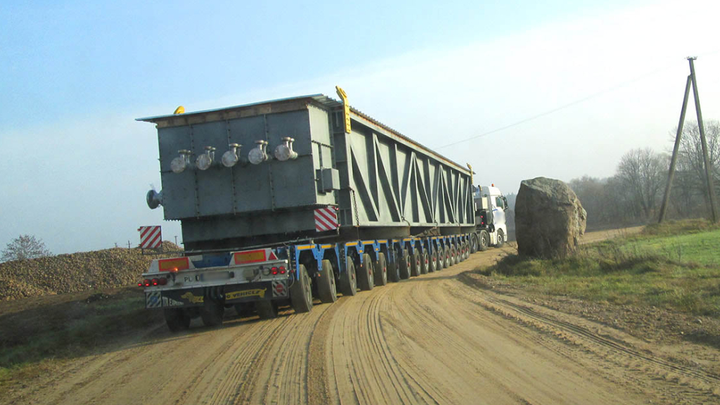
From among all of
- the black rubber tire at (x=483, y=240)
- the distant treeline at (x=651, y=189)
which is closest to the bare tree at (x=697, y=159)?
the distant treeline at (x=651, y=189)

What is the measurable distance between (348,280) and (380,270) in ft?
9.61

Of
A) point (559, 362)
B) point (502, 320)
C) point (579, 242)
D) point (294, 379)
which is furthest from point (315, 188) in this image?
point (579, 242)

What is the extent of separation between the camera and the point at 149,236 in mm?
11469

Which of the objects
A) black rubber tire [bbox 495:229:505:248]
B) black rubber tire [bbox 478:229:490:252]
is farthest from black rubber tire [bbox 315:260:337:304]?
black rubber tire [bbox 495:229:505:248]

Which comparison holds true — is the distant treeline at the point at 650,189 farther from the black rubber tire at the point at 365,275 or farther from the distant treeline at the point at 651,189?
the black rubber tire at the point at 365,275

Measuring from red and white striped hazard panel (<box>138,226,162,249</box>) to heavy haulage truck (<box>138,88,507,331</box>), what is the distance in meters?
0.50

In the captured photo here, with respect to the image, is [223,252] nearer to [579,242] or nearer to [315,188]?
[315,188]

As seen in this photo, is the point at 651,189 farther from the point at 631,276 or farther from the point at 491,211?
the point at 631,276

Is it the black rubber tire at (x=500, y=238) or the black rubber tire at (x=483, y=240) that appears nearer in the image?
the black rubber tire at (x=483, y=240)

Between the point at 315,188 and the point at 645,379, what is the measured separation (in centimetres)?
701

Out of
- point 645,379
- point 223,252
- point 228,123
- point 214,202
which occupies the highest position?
point 228,123

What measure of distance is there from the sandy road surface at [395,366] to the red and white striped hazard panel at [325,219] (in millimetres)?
1995

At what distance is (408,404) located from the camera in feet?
15.6

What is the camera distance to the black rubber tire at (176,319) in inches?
396
